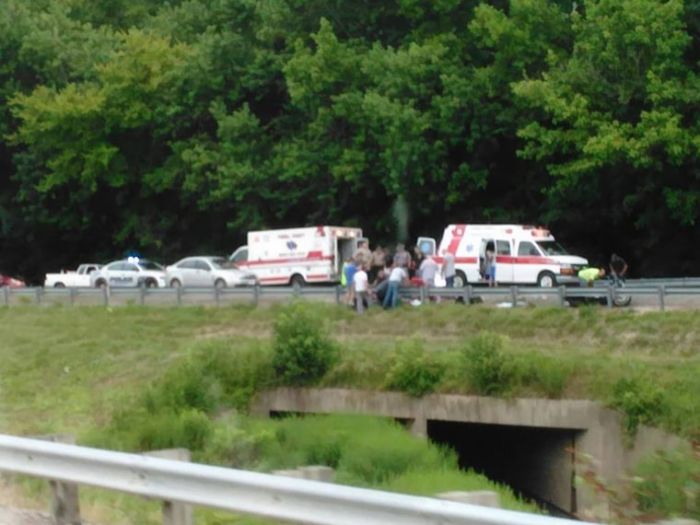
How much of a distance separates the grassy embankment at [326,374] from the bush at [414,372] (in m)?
0.02

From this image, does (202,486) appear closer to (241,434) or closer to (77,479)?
(77,479)

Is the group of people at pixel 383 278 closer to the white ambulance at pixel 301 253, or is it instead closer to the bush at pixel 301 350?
the bush at pixel 301 350

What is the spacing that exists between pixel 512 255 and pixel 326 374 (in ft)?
57.8

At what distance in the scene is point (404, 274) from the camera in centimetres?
3791

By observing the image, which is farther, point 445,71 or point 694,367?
point 445,71

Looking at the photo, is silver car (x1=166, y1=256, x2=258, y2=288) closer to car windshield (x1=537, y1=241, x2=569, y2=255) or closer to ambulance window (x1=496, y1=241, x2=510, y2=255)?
ambulance window (x1=496, y1=241, x2=510, y2=255)

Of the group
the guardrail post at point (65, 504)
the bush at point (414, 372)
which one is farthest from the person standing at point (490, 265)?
the guardrail post at point (65, 504)

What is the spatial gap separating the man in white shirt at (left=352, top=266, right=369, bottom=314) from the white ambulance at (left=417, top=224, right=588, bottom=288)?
917 cm

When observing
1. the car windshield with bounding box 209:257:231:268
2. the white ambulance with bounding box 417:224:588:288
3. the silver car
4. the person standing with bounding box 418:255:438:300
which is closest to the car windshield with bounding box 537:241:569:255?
the white ambulance with bounding box 417:224:588:288

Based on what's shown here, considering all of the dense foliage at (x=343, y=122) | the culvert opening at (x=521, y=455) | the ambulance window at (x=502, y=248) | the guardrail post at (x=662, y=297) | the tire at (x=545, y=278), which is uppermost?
the dense foliage at (x=343, y=122)

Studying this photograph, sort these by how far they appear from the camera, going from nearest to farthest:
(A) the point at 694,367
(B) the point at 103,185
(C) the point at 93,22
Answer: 1. (A) the point at 694,367
2. (B) the point at 103,185
3. (C) the point at 93,22

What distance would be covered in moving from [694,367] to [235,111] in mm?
36782

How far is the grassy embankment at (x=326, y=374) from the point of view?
77.4ft

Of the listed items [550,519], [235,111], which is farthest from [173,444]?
[235,111]
